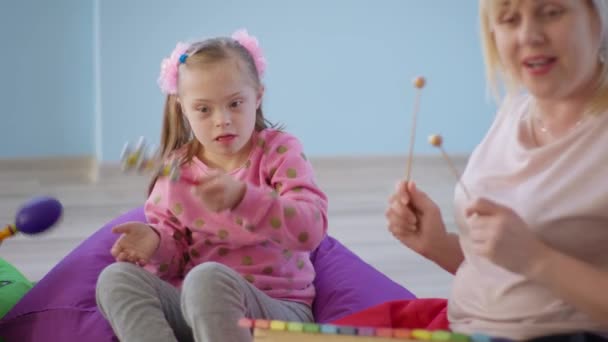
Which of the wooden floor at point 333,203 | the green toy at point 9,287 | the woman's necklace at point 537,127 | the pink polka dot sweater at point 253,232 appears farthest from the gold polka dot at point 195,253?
the wooden floor at point 333,203

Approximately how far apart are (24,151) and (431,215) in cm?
315

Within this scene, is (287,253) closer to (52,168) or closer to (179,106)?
(179,106)

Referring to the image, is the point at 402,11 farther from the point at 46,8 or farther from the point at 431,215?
the point at 431,215

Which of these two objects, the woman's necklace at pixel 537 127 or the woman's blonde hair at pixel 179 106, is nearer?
the woman's necklace at pixel 537 127

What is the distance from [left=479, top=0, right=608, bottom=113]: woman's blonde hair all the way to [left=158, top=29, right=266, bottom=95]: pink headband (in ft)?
1.80

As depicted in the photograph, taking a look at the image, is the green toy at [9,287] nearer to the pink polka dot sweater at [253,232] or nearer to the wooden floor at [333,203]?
the pink polka dot sweater at [253,232]

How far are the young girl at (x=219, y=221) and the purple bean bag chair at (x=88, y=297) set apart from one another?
0.09 metres

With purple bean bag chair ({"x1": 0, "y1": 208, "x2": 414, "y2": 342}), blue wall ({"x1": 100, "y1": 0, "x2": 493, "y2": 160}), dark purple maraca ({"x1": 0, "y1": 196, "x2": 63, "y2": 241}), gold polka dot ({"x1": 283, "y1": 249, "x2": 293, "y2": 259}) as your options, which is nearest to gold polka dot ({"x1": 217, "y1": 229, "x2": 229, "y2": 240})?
gold polka dot ({"x1": 283, "y1": 249, "x2": 293, "y2": 259})

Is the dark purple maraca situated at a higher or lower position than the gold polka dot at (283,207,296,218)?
lower

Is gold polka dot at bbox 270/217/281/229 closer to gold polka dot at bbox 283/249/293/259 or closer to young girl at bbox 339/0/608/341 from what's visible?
gold polka dot at bbox 283/249/293/259

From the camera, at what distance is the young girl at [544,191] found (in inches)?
38.8

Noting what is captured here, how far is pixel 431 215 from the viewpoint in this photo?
1256 millimetres

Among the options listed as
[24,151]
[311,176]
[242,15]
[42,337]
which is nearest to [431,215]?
[311,176]

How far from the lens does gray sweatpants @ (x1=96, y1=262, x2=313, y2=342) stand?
138 centimetres
